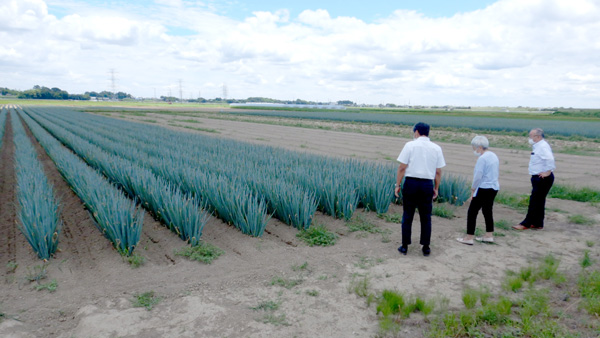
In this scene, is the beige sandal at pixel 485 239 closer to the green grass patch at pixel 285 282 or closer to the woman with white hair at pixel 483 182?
the woman with white hair at pixel 483 182

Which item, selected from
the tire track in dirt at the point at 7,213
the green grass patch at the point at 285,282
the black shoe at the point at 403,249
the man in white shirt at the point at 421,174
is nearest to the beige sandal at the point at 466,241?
the man in white shirt at the point at 421,174

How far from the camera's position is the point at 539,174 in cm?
566

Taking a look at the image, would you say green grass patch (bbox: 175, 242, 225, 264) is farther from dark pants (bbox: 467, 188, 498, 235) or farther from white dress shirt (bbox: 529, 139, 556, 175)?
white dress shirt (bbox: 529, 139, 556, 175)

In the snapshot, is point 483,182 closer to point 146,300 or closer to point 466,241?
point 466,241

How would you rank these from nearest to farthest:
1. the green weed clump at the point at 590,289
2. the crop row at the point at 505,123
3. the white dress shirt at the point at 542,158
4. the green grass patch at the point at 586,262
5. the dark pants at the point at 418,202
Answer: the green weed clump at the point at 590,289
the green grass patch at the point at 586,262
the dark pants at the point at 418,202
the white dress shirt at the point at 542,158
the crop row at the point at 505,123

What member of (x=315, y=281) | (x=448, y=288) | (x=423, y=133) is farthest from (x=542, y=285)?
(x=315, y=281)

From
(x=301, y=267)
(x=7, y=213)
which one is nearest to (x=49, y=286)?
(x=301, y=267)

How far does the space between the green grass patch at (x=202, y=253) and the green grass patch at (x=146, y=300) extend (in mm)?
822

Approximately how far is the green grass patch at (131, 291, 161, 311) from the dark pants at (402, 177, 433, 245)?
9.71 ft

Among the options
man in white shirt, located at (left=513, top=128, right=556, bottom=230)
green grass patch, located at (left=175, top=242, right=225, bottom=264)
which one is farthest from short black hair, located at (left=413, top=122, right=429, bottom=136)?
green grass patch, located at (left=175, top=242, right=225, bottom=264)

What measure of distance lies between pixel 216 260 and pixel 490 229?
3.69 metres

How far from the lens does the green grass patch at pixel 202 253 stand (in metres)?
4.48

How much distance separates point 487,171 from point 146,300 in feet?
14.0

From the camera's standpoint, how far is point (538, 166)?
18.6ft
